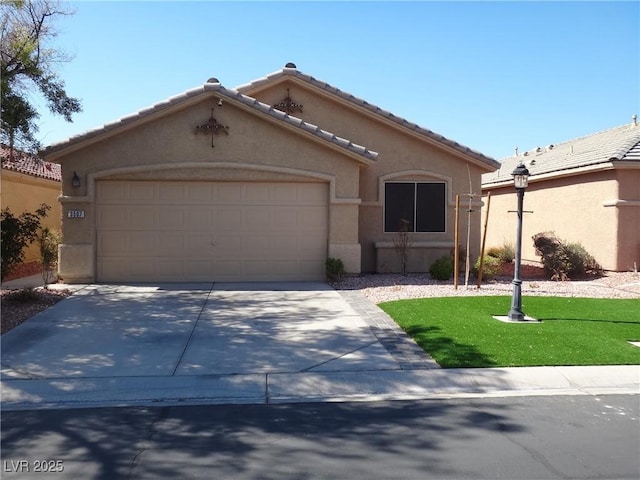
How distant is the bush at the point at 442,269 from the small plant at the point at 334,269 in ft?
8.09

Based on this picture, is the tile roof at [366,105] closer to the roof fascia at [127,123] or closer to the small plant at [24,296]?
the roof fascia at [127,123]

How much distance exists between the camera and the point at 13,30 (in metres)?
11.6

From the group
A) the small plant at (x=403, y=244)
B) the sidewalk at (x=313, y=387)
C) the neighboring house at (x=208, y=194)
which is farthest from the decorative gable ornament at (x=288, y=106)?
the sidewalk at (x=313, y=387)

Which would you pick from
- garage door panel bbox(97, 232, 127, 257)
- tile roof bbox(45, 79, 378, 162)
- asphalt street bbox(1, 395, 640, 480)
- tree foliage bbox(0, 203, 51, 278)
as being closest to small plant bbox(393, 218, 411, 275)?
tile roof bbox(45, 79, 378, 162)

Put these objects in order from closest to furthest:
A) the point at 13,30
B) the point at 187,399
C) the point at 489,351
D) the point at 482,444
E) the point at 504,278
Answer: the point at 482,444, the point at 187,399, the point at 489,351, the point at 13,30, the point at 504,278

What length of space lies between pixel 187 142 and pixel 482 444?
1080 cm

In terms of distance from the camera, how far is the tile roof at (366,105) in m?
15.9

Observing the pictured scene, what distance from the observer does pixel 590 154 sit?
59.8ft

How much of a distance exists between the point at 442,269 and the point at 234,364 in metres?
8.33

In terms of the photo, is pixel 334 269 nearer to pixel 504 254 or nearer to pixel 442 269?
pixel 442 269

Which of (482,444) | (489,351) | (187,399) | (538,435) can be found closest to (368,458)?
(482,444)

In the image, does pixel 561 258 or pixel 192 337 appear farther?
pixel 561 258

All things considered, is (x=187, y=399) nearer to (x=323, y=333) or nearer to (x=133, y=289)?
(x=323, y=333)

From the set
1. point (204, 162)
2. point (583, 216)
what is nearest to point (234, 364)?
point (204, 162)
